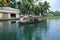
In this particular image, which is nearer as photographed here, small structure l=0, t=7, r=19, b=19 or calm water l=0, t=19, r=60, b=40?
calm water l=0, t=19, r=60, b=40

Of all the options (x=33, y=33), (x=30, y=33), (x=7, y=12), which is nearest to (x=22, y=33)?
(x=30, y=33)

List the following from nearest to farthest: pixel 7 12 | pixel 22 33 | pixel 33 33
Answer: pixel 33 33, pixel 22 33, pixel 7 12

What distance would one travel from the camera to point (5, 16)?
120ft

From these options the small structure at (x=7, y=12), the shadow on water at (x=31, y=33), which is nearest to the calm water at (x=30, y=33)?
the shadow on water at (x=31, y=33)

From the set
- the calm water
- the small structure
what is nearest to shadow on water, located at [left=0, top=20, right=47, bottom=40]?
the calm water

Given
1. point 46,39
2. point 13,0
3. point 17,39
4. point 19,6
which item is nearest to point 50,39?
point 46,39

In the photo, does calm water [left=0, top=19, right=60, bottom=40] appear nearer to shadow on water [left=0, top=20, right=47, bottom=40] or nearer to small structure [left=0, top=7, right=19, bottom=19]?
shadow on water [left=0, top=20, right=47, bottom=40]

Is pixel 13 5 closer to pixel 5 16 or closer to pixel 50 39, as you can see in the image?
pixel 5 16

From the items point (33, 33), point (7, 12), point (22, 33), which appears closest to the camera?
point (33, 33)

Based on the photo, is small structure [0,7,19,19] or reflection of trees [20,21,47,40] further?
small structure [0,7,19,19]

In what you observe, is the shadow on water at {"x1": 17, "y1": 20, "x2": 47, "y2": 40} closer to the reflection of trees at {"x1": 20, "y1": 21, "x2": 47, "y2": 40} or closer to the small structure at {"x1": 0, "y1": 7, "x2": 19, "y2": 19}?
the reflection of trees at {"x1": 20, "y1": 21, "x2": 47, "y2": 40}

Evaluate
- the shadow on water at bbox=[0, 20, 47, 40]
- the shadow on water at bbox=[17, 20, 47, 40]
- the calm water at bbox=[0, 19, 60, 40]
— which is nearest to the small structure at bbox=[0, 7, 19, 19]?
the calm water at bbox=[0, 19, 60, 40]

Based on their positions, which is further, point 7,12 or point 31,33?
point 7,12

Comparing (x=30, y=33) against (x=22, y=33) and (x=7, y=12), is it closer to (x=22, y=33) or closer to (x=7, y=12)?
(x=22, y=33)
